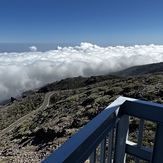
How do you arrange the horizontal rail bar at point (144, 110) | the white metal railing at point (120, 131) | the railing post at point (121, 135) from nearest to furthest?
1. the white metal railing at point (120, 131)
2. the horizontal rail bar at point (144, 110)
3. the railing post at point (121, 135)

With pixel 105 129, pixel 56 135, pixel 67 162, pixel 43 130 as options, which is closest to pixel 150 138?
pixel 56 135

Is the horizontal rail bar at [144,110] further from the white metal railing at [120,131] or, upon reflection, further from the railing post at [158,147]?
the railing post at [158,147]

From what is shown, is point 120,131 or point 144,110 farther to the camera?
point 120,131

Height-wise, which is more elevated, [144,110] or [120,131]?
[144,110]

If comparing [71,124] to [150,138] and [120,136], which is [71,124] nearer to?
[150,138]

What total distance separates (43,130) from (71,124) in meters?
1.87

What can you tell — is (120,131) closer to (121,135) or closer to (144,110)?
(121,135)

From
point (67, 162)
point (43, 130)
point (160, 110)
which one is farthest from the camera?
point (43, 130)

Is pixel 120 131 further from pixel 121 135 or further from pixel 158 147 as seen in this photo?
pixel 158 147

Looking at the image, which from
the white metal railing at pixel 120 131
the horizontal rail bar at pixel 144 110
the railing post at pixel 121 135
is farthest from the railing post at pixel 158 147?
the railing post at pixel 121 135

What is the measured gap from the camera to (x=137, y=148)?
255cm

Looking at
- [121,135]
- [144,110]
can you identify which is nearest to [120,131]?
[121,135]

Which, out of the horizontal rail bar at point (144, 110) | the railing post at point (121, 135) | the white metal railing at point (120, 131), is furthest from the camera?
the railing post at point (121, 135)

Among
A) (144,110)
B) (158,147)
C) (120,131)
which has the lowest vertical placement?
(158,147)
